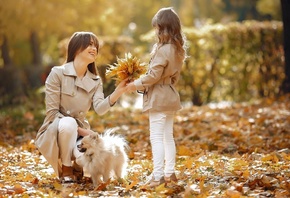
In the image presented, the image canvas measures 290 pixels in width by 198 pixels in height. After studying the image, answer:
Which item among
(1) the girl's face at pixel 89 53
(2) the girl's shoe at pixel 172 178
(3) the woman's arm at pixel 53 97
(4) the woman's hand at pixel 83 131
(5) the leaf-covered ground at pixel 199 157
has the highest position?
(1) the girl's face at pixel 89 53

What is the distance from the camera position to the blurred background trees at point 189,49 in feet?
45.7

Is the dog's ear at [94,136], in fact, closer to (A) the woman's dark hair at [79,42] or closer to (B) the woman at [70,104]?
(B) the woman at [70,104]

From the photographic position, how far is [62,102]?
19.6 ft

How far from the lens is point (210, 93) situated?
564 inches

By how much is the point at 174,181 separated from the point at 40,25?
15124 millimetres

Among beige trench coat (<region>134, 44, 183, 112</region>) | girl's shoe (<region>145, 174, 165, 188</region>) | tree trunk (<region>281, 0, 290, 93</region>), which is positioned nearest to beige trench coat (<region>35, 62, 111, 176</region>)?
beige trench coat (<region>134, 44, 183, 112</region>)

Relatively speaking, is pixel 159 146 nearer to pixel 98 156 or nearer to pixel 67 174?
pixel 98 156

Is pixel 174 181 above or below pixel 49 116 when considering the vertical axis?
below

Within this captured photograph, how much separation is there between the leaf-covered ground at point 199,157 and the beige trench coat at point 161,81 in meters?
0.71

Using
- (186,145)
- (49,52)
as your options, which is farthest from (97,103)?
Result: (49,52)

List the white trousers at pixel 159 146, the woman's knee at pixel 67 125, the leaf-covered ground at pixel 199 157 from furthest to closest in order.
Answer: the woman's knee at pixel 67 125 → the white trousers at pixel 159 146 → the leaf-covered ground at pixel 199 157

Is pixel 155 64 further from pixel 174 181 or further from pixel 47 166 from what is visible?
pixel 47 166

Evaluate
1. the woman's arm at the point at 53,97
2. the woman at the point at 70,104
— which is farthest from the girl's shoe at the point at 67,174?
the woman's arm at the point at 53,97

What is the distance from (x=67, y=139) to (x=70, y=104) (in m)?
0.39
